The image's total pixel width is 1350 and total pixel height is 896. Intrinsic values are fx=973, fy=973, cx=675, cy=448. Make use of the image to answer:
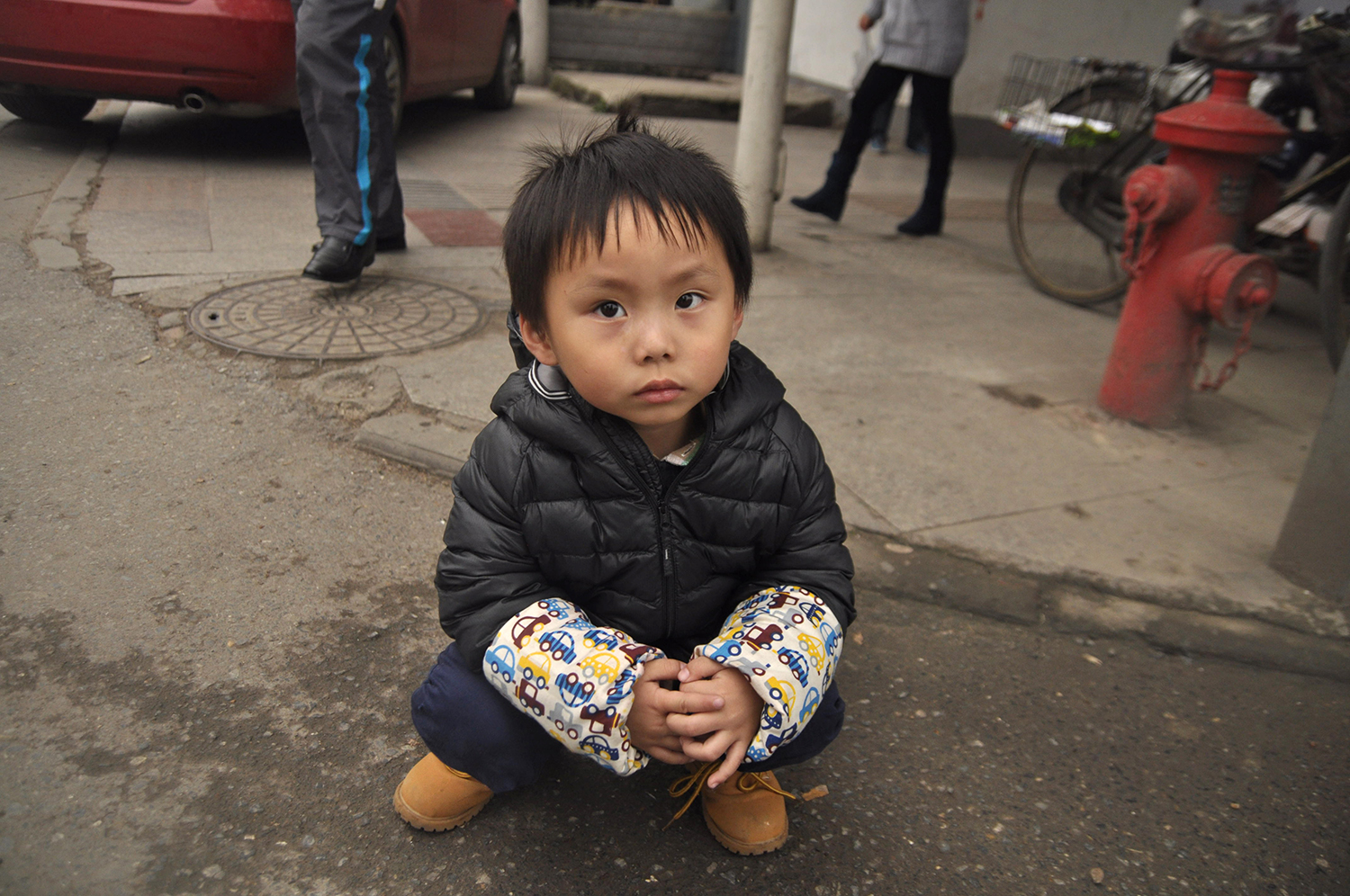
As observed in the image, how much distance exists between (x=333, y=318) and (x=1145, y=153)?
3.46m

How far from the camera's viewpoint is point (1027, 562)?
244 cm

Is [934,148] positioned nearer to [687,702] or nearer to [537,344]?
[537,344]

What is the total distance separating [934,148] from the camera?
5.45 m

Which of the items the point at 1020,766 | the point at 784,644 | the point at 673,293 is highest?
the point at 673,293

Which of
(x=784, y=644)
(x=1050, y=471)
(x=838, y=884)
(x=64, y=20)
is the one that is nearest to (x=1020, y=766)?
(x=838, y=884)

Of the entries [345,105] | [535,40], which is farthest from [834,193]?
[535,40]

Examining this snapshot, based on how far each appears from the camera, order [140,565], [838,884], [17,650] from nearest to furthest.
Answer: [838,884], [17,650], [140,565]

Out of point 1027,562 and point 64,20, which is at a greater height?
point 64,20

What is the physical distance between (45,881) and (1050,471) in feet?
8.47

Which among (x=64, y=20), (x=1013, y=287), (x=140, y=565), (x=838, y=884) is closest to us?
(x=838, y=884)

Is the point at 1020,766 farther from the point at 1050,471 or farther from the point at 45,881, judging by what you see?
the point at 45,881

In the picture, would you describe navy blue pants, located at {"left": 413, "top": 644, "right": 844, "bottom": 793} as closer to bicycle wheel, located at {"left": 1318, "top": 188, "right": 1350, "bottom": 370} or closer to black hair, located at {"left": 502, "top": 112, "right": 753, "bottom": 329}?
black hair, located at {"left": 502, "top": 112, "right": 753, "bottom": 329}

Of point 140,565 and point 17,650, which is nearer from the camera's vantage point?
point 17,650

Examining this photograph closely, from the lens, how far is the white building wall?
822cm
